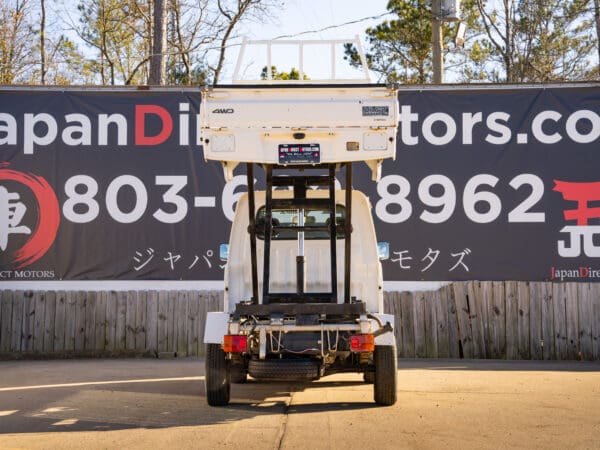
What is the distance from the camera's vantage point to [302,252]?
972 cm

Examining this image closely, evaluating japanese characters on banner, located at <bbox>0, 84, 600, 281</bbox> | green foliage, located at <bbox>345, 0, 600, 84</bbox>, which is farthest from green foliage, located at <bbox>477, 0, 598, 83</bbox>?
japanese characters on banner, located at <bbox>0, 84, 600, 281</bbox>

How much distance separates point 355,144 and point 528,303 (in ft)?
24.3

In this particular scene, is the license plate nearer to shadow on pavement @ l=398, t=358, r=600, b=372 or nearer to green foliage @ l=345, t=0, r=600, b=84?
shadow on pavement @ l=398, t=358, r=600, b=372

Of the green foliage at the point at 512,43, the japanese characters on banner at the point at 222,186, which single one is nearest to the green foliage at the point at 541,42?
the green foliage at the point at 512,43

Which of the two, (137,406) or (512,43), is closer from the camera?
(137,406)

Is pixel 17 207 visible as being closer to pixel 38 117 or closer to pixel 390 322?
pixel 38 117

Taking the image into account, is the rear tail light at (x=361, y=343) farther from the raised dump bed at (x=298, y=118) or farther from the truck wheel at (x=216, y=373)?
the raised dump bed at (x=298, y=118)

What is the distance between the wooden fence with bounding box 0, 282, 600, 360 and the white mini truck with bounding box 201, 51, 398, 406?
18.7ft

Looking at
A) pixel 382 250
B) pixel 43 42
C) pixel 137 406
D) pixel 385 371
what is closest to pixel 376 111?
pixel 382 250

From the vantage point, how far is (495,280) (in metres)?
15.7

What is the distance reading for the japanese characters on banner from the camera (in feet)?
51.4

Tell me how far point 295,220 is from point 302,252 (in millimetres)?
546

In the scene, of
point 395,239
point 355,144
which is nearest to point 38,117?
point 395,239

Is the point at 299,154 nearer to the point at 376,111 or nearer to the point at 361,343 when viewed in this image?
the point at 376,111
